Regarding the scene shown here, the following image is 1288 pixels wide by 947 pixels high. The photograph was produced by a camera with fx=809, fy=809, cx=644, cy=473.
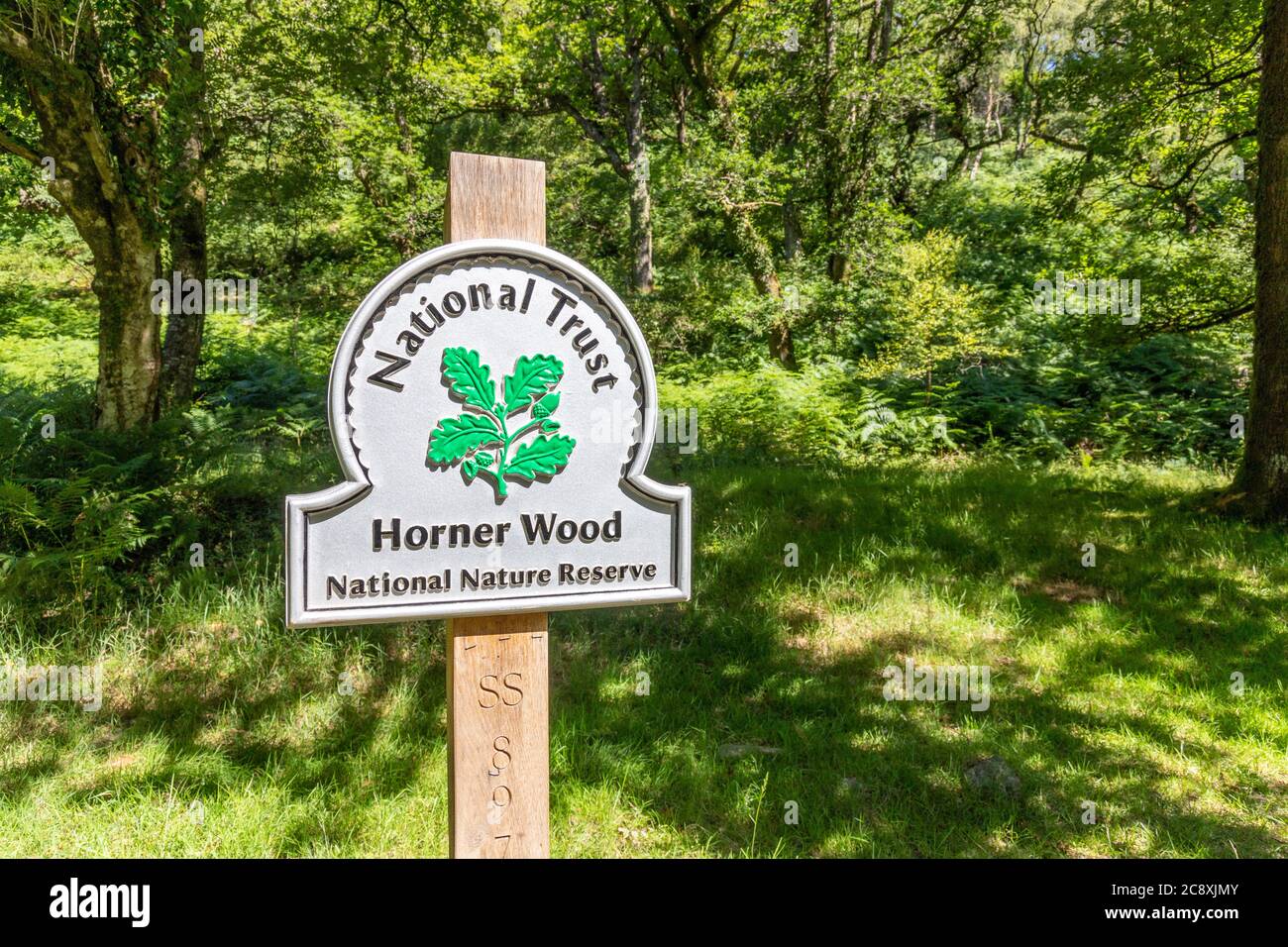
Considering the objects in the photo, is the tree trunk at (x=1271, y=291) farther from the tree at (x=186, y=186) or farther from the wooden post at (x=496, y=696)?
the tree at (x=186, y=186)

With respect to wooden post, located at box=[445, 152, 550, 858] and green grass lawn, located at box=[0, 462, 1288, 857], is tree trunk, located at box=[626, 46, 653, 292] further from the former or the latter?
wooden post, located at box=[445, 152, 550, 858]

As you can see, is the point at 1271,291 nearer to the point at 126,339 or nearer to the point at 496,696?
the point at 496,696

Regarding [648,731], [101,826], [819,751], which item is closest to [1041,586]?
[819,751]

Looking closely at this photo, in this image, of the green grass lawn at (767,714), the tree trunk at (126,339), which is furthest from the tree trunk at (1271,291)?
the tree trunk at (126,339)

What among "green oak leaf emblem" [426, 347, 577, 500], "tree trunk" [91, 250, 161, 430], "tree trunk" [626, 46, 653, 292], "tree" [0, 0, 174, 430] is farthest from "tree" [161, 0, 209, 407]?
"tree trunk" [626, 46, 653, 292]

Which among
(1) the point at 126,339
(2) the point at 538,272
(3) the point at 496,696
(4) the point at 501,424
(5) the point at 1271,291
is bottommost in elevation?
(3) the point at 496,696

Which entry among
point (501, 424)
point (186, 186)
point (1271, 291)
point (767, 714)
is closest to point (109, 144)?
point (186, 186)

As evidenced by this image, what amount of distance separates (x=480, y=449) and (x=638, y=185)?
640 inches

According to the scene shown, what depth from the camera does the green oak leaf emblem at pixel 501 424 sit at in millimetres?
2242

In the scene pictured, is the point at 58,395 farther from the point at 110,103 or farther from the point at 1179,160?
the point at 1179,160

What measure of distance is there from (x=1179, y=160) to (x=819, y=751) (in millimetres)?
9236

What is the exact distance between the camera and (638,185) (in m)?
17.3

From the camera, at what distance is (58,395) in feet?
29.3

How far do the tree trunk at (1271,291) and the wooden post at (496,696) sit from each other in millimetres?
7267
